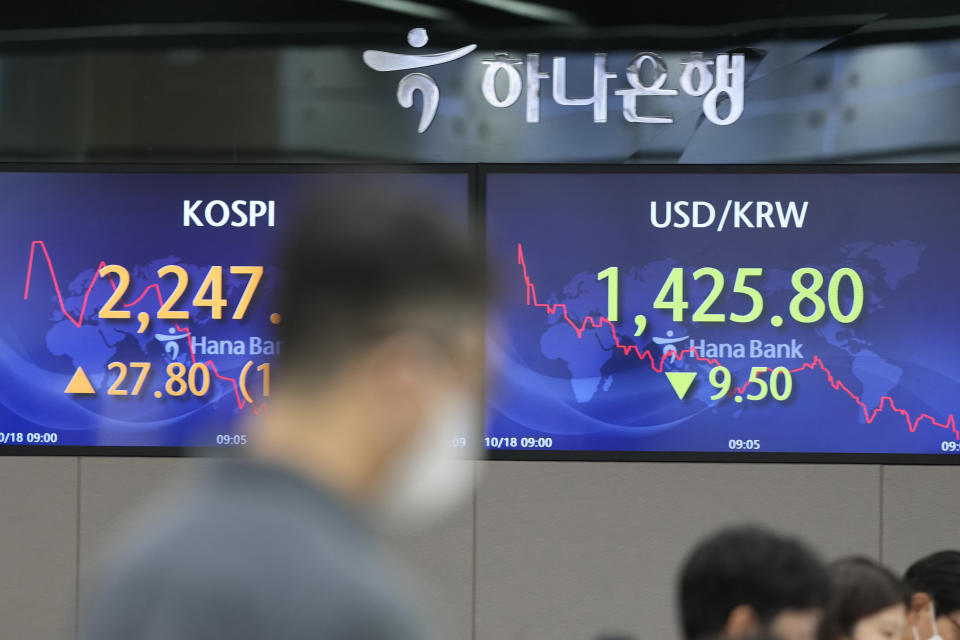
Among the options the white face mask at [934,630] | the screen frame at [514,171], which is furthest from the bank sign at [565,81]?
the white face mask at [934,630]

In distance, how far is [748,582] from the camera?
1943 millimetres

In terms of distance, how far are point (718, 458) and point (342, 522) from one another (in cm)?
379

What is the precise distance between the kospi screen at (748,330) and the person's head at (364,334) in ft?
11.6

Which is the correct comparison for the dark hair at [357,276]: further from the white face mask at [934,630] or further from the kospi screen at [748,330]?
the kospi screen at [748,330]

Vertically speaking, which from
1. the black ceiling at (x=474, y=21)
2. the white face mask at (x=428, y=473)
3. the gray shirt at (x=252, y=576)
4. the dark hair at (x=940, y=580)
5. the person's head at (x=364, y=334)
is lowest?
the dark hair at (x=940, y=580)

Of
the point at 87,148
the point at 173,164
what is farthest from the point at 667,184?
the point at 87,148

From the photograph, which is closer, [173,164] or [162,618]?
[162,618]

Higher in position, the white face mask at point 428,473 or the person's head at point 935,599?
the white face mask at point 428,473

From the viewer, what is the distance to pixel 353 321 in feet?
3.01

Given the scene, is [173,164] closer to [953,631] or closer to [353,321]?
[953,631]

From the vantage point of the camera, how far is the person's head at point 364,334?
0.91m

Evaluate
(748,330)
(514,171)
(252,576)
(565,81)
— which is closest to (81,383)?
(514,171)
